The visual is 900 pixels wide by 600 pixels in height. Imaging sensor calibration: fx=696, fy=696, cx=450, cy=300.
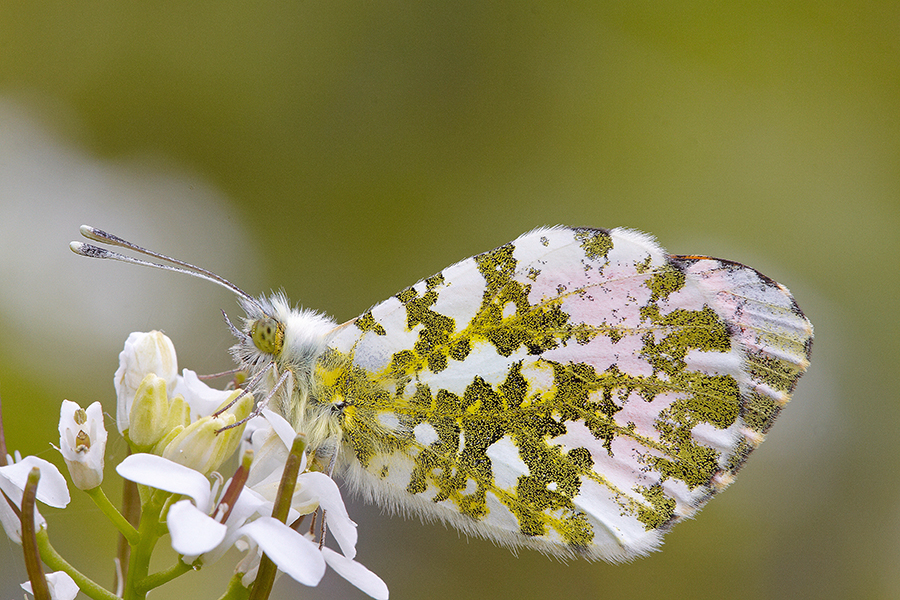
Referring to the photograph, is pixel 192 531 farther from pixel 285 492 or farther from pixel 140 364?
pixel 140 364

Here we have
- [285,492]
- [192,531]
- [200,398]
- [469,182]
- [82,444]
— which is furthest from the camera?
[469,182]

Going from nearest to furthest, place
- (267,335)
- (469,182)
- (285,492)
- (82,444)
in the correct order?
(285,492)
(82,444)
(267,335)
(469,182)

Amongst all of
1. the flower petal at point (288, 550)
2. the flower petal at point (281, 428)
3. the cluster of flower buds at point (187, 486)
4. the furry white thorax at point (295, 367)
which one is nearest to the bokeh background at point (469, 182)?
the furry white thorax at point (295, 367)

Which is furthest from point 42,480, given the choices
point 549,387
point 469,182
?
point 469,182

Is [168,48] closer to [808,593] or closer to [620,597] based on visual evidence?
[620,597]

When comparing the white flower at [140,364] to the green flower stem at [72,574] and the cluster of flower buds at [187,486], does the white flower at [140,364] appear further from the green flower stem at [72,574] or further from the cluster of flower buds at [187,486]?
the green flower stem at [72,574]

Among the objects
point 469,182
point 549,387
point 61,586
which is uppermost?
point 469,182

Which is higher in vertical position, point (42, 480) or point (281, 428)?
point (281, 428)

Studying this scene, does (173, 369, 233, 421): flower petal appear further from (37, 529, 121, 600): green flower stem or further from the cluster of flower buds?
(37, 529, 121, 600): green flower stem
